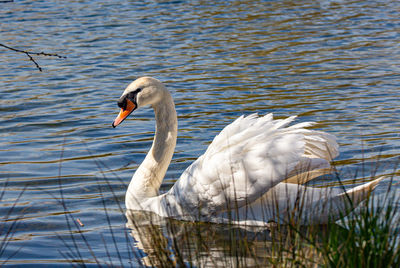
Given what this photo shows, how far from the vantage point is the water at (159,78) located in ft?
24.0

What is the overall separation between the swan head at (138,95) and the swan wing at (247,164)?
1.05 meters

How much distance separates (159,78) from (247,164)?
7148 mm

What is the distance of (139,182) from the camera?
23.5 feet

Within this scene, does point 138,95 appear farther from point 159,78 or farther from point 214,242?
point 159,78

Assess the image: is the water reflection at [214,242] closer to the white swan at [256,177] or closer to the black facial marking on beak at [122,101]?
the white swan at [256,177]

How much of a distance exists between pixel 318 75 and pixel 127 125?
4052 millimetres

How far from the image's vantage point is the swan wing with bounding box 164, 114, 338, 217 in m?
6.01

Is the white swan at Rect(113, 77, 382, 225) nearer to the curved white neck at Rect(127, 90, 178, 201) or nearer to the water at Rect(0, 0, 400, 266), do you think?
the curved white neck at Rect(127, 90, 178, 201)

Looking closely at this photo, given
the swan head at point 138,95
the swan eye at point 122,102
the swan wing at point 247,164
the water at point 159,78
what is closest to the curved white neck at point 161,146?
the swan head at point 138,95

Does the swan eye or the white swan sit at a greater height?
the swan eye

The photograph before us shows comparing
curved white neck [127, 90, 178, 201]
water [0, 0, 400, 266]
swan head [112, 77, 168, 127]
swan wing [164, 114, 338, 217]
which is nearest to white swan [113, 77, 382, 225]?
swan wing [164, 114, 338, 217]

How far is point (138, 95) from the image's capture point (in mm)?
7195

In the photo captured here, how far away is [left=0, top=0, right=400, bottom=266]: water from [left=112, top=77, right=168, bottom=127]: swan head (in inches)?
27.1

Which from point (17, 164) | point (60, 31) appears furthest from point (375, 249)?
point (60, 31)
